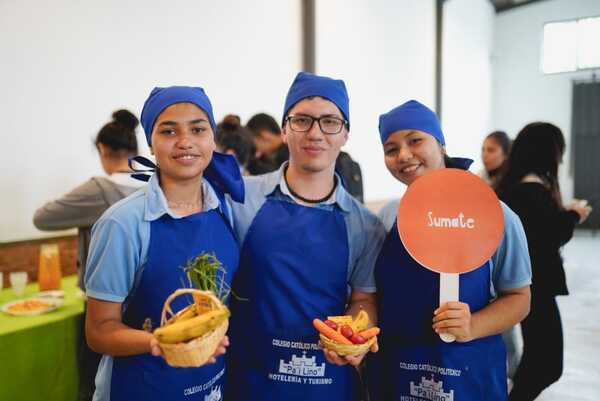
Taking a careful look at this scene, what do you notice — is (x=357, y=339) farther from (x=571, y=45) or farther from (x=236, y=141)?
(x=571, y=45)

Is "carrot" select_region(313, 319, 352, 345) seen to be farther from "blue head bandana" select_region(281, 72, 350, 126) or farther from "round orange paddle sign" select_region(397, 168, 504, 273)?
"blue head bandana" select_region(281, 72, 350, 126)

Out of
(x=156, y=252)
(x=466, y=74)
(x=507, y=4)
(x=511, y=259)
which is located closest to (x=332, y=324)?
(x=156, y=252)

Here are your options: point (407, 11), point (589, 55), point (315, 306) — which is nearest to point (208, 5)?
point (315, 306)

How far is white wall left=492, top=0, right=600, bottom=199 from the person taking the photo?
1126 cm

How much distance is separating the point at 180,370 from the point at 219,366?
133 millimetres

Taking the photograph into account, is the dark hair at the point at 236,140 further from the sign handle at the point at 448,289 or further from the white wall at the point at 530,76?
the white wall at the point at 530,76

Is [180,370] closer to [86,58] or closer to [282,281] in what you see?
[282,281]

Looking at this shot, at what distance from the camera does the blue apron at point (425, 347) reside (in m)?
1.39

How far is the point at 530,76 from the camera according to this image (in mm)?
11734

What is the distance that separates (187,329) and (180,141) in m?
0.55

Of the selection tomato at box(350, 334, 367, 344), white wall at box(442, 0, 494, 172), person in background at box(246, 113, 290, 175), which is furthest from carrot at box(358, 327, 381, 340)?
white wall at box(442, 0, 494, 172)

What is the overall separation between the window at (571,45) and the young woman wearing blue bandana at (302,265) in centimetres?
1178

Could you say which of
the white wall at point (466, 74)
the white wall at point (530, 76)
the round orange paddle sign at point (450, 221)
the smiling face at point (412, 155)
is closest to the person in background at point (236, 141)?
the smiling face at point (412, 155)

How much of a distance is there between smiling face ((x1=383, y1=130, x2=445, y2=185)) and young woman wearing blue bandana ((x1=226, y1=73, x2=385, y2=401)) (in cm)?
18
